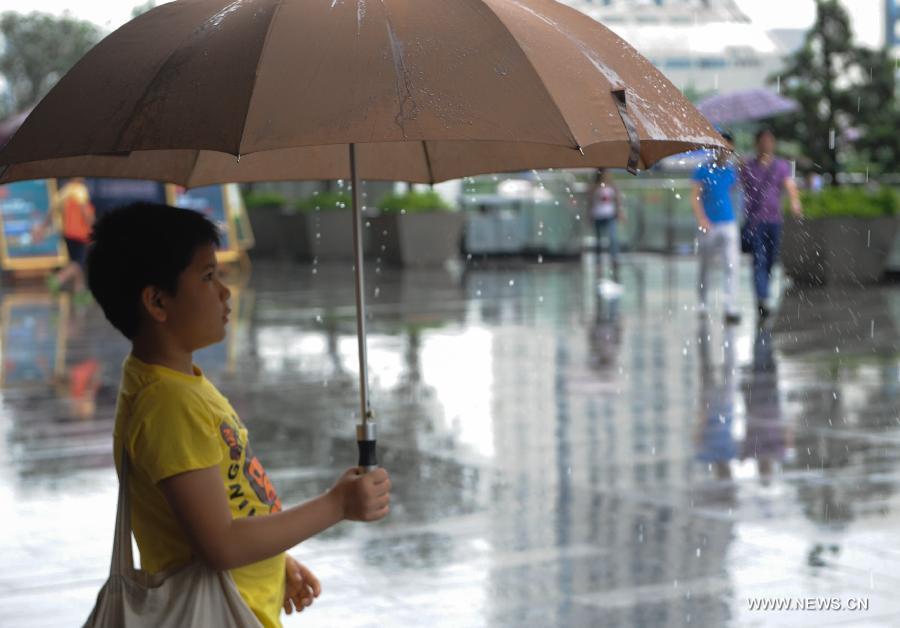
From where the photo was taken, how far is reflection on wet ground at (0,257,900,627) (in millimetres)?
5562

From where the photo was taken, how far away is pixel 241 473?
296cm

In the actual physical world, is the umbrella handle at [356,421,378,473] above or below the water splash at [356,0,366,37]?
below

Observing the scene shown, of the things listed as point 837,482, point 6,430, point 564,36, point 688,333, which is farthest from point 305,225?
point 564,36

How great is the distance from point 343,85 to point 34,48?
4669 centimetres

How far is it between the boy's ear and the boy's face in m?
0.01

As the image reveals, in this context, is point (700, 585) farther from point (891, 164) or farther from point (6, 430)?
point (891, 164)

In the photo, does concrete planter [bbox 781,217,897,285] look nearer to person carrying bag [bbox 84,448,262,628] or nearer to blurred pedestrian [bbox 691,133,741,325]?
blurred pedestrian [bbox 691,133,741,325]

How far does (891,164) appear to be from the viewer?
32781 millimetres

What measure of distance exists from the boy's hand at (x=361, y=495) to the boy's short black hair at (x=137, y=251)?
20.4 inches

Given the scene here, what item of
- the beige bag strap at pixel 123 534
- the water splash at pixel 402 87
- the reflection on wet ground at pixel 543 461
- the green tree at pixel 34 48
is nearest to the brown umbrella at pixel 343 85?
the water splash at pixel 402 87

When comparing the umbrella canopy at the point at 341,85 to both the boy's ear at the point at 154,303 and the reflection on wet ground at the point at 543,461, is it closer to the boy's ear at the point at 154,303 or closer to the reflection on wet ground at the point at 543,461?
the boy's ear at the point at 154,303

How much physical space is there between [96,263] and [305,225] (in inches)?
1086

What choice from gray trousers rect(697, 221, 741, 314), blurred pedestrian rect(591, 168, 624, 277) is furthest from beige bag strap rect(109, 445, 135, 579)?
blurred pedestrian rect(591, 168, 624, 277)

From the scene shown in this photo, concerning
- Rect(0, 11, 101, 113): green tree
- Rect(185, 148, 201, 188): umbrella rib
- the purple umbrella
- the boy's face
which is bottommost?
the boy's face
